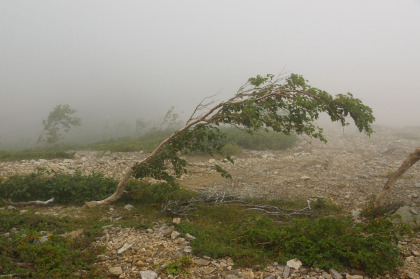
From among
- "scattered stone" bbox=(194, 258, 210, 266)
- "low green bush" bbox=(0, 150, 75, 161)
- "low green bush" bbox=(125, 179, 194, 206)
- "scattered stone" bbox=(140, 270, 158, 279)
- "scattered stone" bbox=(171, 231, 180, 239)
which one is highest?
"low green bush" bbox=(0, 150, 75, 161)

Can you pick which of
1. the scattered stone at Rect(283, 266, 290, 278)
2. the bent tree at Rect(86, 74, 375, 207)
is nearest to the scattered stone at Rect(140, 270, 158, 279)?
the scattered stone at Rect(283, 266, 290, 278)

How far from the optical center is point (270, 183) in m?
10.9

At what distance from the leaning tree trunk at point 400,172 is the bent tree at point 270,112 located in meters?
1.25

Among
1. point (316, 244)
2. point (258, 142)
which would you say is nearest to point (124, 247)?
point (316, 244)

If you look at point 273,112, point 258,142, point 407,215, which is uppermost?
point 273,112

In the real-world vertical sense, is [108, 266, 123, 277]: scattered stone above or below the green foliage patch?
below

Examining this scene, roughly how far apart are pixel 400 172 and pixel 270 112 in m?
3.59

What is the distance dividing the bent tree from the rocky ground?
935 millimetres

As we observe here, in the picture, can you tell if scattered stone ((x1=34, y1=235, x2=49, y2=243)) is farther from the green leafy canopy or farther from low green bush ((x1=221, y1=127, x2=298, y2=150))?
low green bush ((x1=221, y1=127, x2=298, y2=150))

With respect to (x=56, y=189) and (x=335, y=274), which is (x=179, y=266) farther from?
(x=56, y=189)

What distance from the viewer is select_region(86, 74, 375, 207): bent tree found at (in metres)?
6.39

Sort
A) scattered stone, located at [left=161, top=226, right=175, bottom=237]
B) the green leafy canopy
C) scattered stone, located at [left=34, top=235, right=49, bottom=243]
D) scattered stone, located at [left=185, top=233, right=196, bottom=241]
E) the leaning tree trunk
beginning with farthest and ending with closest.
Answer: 1. the leaning tree trunk
2. the green leafy canopy
3. scattered stone, located at [left=161, top=226, right=175, bottom=237]
4. scattered stone, located at [left=185, top=233, right=196, bottom=241]
5. scattered stone, located at [left=34, top=235, right=49, bottom=243]

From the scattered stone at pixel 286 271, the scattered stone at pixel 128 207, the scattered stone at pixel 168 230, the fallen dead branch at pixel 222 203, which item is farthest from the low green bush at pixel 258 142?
the scattered stone at pixel 286 271

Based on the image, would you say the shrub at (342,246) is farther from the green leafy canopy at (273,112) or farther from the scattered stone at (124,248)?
the scattered stone at (124,248)
